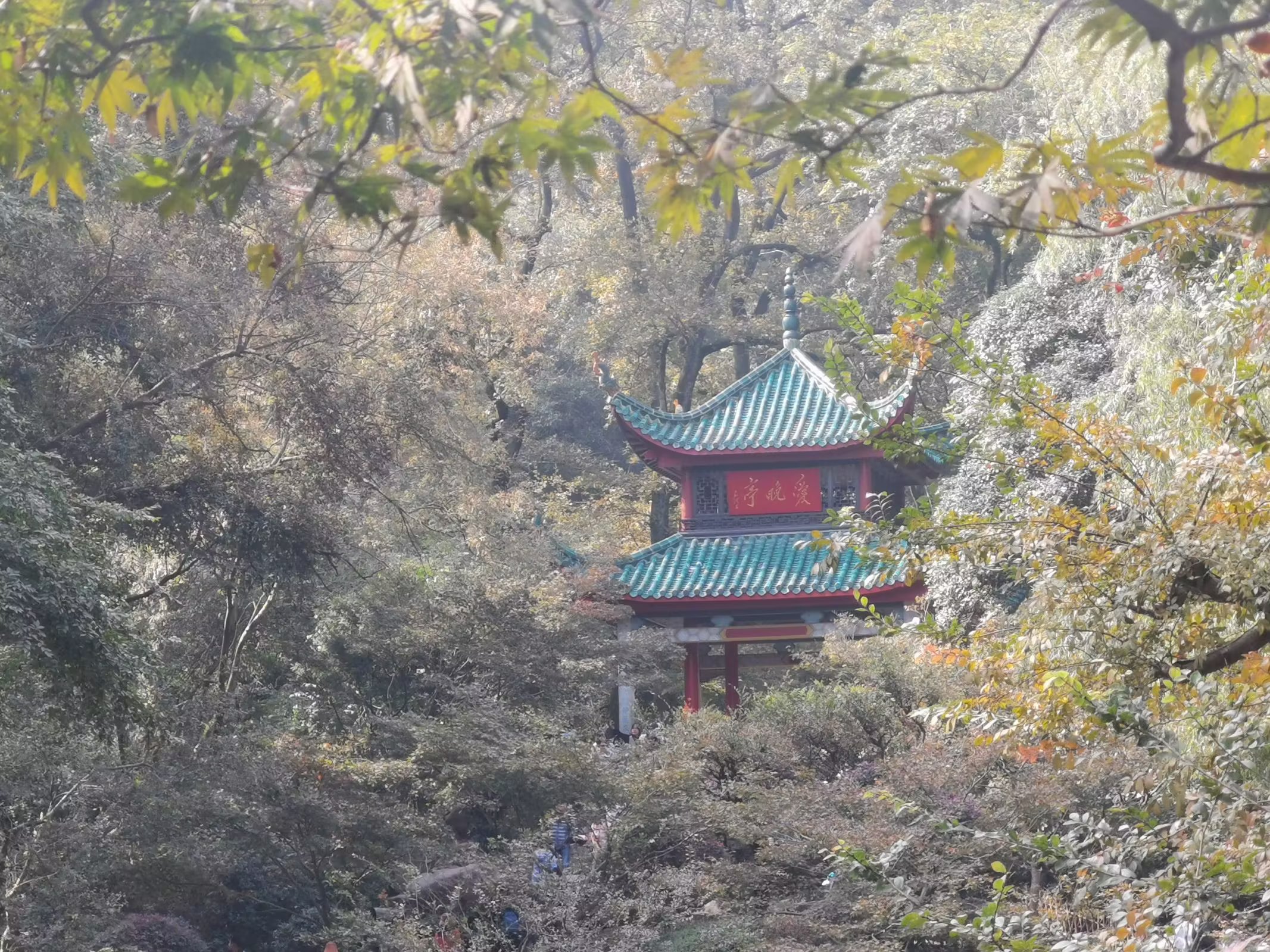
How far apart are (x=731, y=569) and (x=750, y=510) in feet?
2.49

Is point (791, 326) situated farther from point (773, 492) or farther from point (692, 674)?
point (692, 674)

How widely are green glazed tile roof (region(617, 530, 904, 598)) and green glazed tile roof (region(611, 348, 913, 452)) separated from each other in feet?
2.89

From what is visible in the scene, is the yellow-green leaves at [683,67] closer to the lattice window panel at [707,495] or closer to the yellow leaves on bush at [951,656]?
the yellow leaves on bush at [951,656]

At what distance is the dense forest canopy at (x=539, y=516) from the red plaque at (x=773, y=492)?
1354mm

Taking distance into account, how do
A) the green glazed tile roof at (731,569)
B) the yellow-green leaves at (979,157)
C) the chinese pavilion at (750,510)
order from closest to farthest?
the yellow-green leaves at (979,157)
the green glazed tile roof at (731,569)
the chinese pavilion at (750,510)

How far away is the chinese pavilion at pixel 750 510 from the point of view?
12.4m

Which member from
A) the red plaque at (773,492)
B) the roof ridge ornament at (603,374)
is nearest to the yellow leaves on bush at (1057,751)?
the red plaque at (773,492)

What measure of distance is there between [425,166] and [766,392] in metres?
11.9

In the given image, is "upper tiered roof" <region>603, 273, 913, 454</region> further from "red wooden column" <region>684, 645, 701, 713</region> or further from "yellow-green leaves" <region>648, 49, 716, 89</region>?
"yellow-green leaves" <region>648, 49, 716, 89</region>

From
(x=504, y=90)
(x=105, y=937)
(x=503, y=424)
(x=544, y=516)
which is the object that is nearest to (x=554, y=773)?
(x=105, y=937)

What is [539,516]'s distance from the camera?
47.0ft

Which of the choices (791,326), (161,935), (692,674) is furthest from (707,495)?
(161,935)

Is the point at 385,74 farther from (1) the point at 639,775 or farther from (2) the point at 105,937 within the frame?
(1) the point at 639,775

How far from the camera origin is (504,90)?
77.6 inches
